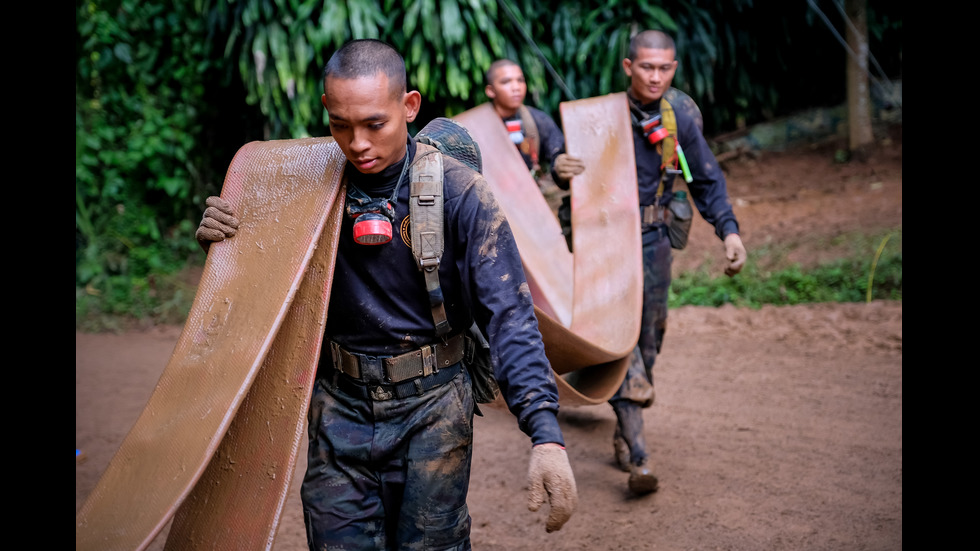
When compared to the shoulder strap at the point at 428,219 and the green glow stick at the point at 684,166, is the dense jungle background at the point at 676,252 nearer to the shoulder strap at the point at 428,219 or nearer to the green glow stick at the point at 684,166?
the green glow stick at the point at 684,166

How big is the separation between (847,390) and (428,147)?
13.9 feet

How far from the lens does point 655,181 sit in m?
4.57

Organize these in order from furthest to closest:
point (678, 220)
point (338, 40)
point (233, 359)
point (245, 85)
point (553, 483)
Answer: point (245, 85) → point (338, 40) → point (678, 220) → point (233, 359) → point (553, 483)

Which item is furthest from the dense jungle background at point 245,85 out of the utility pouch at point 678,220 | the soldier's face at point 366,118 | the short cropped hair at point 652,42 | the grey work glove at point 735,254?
the soldier's face at point 366,118

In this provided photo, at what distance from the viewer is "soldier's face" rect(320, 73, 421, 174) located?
88.0 inches

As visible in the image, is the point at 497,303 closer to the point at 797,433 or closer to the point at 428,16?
the point at 797,433

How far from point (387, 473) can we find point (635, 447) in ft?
6.88

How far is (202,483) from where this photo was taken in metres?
2.34

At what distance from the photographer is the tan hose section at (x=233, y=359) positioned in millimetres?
2070

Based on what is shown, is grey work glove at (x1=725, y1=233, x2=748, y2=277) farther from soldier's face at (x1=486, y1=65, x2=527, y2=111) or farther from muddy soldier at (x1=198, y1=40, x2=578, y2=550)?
muddy soldier at (x1=198, y1=40, x2=578, y2=550)

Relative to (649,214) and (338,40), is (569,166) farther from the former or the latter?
(338,40)

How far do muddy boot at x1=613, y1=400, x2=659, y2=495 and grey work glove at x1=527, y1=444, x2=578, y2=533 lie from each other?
2.11 m

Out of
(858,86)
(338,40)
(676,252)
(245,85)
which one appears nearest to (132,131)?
(245,85)

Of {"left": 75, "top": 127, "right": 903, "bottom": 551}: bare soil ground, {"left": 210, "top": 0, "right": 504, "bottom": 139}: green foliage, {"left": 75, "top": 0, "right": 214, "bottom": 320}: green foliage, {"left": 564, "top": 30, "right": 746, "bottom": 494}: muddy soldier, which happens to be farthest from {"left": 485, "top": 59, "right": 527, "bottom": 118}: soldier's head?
{"left": 75, "top": 0, "right": 214, "bottom": 320}: green foliage
